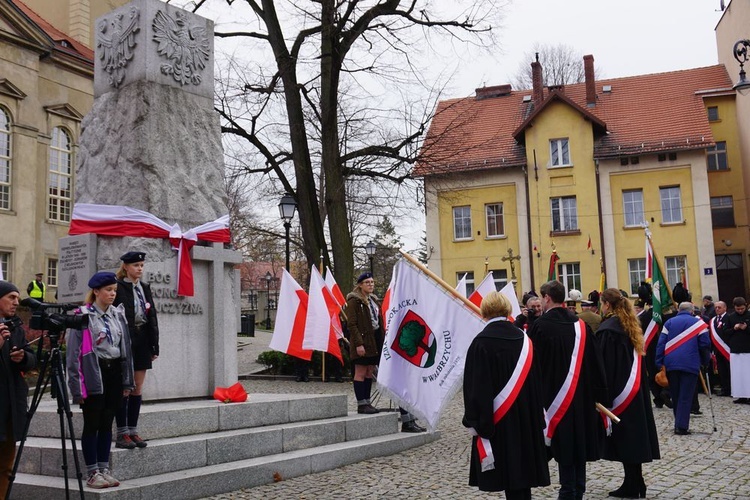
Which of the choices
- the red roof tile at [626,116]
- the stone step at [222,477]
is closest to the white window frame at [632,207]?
the red roof tile at [626,116]

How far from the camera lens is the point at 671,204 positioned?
3578 cm

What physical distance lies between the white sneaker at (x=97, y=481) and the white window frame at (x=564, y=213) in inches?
1286

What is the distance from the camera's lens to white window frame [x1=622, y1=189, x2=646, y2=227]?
36250 mm

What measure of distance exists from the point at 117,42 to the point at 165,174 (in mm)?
1885

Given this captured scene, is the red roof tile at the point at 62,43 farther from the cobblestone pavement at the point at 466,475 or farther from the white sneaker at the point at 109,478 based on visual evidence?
the white sneaker at the point at 109,478

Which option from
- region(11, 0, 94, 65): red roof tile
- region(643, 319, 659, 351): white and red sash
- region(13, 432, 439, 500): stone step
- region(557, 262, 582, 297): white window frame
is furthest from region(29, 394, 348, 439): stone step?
region(11, 0, 94, 65): red roof tile

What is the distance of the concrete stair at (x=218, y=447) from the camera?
6.68m

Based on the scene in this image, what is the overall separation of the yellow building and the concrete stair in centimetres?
2614

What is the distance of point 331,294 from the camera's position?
16031 mm

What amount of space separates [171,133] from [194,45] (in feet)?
4.38

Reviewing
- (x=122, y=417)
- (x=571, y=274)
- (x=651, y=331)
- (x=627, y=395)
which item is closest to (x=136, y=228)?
(x=122, y=417)

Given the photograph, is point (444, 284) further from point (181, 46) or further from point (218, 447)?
point (181, 46)

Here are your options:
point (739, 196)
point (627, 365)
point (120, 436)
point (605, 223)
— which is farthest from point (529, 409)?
point (739, 196)

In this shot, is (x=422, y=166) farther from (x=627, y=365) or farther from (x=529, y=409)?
(x=529, y=409)
